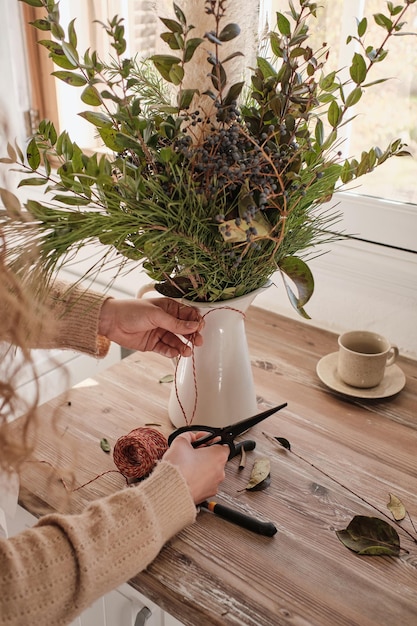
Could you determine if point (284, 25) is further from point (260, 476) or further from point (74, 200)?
point (260, 476)

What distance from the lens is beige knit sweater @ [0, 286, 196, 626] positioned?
0.71 m

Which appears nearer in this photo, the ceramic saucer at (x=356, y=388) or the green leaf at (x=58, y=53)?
the green leaf at (x=58, y=53)

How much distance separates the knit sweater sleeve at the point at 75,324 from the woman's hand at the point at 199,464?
0.77 feet

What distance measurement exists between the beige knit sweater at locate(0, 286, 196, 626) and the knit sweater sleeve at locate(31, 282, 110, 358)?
28 cm

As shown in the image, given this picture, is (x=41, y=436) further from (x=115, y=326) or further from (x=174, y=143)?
(x=174, y=143)

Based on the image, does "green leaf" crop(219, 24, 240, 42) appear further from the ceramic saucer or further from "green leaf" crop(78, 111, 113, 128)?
the ceramic saucer

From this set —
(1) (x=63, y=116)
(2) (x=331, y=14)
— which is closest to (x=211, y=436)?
(2) (x=331, y=14)

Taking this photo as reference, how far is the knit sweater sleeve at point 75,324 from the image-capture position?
1.04 meters

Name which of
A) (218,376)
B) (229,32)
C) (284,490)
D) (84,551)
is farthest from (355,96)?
(84,551)

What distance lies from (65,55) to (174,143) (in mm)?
165

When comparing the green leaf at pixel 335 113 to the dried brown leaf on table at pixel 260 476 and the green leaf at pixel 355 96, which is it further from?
the dried brown leaf on table at pixel 260 476

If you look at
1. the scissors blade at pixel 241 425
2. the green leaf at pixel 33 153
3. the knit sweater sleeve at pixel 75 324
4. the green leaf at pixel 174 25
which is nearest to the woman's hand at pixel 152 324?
the knit sweater sleeve at pixel 75 324

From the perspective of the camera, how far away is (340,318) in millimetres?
1401

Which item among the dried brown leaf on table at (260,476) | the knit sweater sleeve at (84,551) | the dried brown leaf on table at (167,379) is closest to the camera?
the knit sweater sleeve at (84,551)
